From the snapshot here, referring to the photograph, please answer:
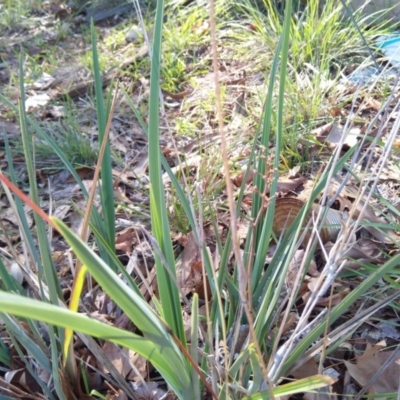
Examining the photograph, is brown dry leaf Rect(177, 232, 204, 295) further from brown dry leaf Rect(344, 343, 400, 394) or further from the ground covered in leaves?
brown dry leaf Rect(344, 343, 400, 394)

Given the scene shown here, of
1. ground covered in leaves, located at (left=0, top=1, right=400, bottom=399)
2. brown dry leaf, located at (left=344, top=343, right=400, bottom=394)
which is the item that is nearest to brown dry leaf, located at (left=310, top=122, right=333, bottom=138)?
ground covered in leaves, located at (left=0, top=1, right=400, bottom=399)

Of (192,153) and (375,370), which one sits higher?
(192,153)

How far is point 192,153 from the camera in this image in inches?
69.2

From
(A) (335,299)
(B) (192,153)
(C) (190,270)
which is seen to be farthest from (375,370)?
(B) (192,153)

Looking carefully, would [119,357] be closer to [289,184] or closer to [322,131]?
[289,184]

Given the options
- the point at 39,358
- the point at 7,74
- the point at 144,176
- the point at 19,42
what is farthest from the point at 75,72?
the point at 39,358

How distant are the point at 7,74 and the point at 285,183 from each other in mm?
1653

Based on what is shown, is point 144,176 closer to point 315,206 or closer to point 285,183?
point 285,183

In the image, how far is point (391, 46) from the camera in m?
1.98

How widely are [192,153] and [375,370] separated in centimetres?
100

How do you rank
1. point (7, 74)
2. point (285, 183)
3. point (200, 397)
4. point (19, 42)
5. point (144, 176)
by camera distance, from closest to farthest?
point (200, 397) → point (285, 183) → point (144, 176) → point (7, 74) → point (19, 42)

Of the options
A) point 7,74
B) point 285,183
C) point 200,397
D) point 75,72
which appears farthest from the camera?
point 7,74

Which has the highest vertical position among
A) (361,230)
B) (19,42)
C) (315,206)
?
(19,42)

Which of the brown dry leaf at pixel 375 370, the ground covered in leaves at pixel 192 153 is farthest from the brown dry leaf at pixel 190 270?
the brown dry leaf at pixel 375 370
